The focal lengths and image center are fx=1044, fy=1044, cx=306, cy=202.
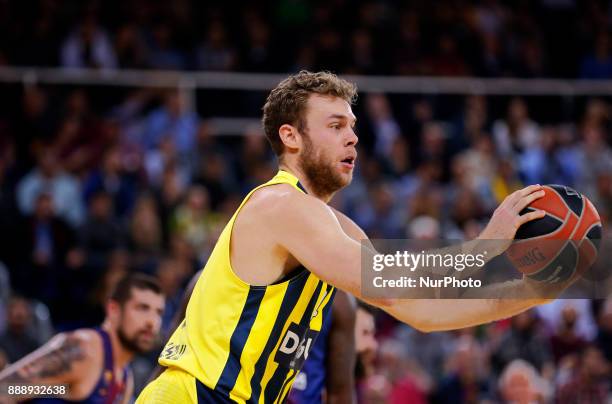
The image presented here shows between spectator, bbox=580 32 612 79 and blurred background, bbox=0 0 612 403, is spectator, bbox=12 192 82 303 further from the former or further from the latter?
spectator, bbox=580 32 612 79

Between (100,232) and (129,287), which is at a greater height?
(100,232)

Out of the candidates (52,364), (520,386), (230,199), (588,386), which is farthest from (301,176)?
(230,199)

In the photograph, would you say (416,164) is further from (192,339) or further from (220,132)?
(192,339)

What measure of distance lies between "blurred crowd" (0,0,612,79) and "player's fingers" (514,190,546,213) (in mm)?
9505

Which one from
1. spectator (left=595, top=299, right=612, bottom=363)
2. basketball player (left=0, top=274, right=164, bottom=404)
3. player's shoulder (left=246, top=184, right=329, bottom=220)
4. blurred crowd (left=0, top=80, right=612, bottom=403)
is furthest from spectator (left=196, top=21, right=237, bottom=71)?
player's shoulder (left=246, top=184, right=329, bottom=220)

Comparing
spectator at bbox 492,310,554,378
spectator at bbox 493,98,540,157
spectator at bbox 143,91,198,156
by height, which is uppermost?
spectator at bbox 493,98,540,157

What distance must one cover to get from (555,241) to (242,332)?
1285 millimetres

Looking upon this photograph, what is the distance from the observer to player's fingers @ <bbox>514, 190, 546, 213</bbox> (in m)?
4.04

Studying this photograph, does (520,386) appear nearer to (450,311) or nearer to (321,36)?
(450,311)

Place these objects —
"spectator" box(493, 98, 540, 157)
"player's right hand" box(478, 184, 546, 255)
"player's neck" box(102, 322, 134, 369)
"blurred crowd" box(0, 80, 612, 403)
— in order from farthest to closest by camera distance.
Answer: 1. "spectator" box(493, 98, 540, 157)
2. "blurred crowd" box(0, 80, 612, 403)
3. "player's neck" box(102, 322, 134, 369)
4. "player's right hand" box(478, 184, 546, 255)

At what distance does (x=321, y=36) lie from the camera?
14.4 meters

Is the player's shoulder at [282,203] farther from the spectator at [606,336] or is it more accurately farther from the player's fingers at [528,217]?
the spectator at [606,336]

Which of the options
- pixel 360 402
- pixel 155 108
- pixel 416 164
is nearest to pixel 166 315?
pixel 360 402

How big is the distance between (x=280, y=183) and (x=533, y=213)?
1.03m
